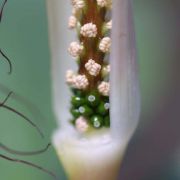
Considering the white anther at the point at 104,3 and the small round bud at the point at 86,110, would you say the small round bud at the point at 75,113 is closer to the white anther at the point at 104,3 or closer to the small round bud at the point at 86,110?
the small round bud at the point at 86,110

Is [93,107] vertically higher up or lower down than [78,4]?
lower down

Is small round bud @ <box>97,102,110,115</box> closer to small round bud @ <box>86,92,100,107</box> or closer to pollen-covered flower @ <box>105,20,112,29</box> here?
small round bud @ <box>86,92,100,107</box>

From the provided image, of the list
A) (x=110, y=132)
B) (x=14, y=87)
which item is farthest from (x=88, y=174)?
(x=14, y=87)

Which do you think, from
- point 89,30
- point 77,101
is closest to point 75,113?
point 77,101

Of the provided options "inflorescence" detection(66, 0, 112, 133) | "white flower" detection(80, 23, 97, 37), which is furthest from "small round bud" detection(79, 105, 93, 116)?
"white flower" detection(80, 23, 97, 37)

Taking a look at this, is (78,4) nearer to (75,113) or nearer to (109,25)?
(109,25)

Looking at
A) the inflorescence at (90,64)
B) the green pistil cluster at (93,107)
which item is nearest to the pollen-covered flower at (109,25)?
the inflorescence at (90,64)
